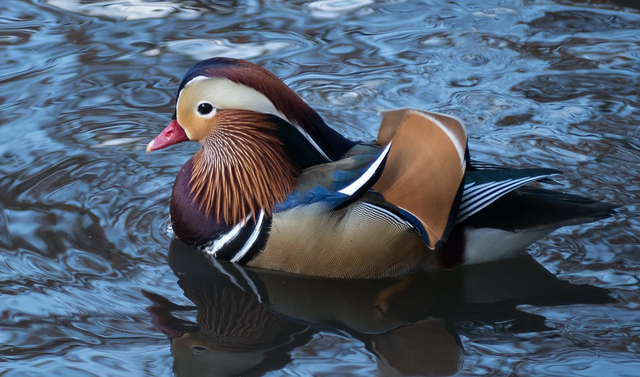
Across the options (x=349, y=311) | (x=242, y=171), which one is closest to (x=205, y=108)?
(x=242, y=171)

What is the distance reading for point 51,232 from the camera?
4.09 m

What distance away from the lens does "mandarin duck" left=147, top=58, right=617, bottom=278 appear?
3.57 meters

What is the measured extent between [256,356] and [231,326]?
0.26 meters

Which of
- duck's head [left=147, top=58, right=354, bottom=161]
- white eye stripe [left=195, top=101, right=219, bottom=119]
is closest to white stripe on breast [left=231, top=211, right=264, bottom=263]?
duck's head [left=147, top=58, right=354, bottom=161]

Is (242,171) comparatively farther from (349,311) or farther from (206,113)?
(349,311)

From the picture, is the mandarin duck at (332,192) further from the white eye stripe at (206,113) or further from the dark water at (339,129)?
the dark water at (339,129)

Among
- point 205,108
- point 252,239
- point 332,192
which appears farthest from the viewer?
point 205,108

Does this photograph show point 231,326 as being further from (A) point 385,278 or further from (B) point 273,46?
(B) point 273,46

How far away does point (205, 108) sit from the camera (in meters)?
3.88

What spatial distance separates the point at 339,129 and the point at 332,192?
61.8 inches

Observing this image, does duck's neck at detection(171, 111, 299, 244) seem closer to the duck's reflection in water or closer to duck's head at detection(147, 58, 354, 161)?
duck's head at detection(147, 58, 354, 161)

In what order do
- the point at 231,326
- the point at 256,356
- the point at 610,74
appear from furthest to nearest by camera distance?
the point at 610,74 < the point at 231,326 < the point at 256,356

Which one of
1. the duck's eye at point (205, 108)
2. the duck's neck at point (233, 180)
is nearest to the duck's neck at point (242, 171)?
the duck's neck at point (233, 180)

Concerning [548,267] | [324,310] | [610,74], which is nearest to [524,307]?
[548,267]
